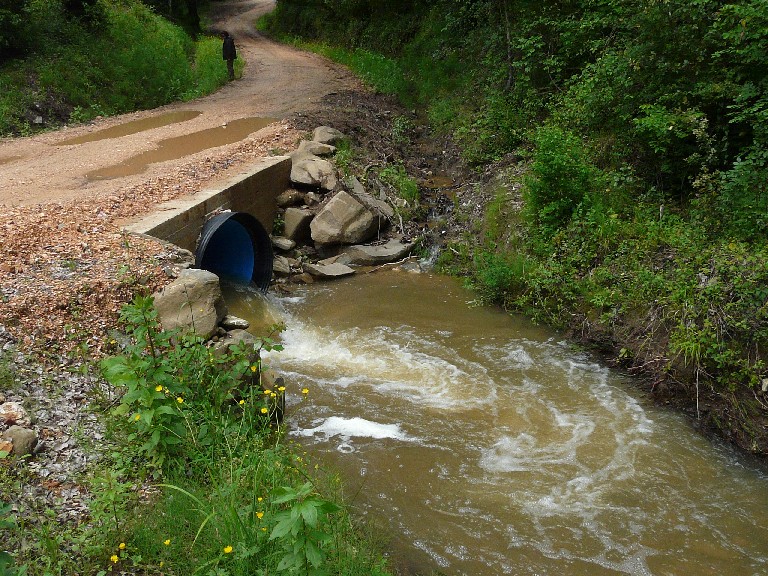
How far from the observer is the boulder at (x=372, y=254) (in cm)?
1048

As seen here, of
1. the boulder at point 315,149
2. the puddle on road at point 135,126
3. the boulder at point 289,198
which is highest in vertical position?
the boulder at point 315,149

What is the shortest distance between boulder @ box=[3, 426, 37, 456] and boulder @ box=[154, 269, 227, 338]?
1792 mm

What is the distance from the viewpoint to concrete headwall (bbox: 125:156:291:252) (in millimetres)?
8000

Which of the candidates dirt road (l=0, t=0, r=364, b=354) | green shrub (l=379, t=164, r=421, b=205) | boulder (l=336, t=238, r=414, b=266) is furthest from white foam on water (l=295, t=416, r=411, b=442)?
green shrub (l=379, t=164, r=421, b=205)

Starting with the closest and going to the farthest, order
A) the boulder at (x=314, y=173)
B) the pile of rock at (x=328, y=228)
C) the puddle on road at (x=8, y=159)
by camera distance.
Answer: the pile of rock at (x=328, y=228)
the puddle on road at (x=8, y=159)
the boulder at (x=314, y=173)

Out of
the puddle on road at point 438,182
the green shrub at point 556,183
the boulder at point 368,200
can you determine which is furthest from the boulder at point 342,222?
the green shrub at point 556,183

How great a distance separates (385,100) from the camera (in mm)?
17250

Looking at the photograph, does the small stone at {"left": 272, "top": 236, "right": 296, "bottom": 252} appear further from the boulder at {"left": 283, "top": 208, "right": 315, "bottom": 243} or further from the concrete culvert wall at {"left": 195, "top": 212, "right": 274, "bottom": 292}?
the concrete culvert wall at {"left": 195, "top": 212, "right": 274, "bottom": 292}

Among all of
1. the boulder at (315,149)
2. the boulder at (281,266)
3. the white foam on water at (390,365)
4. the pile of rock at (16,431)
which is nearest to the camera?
the pile of rock at (16,431)

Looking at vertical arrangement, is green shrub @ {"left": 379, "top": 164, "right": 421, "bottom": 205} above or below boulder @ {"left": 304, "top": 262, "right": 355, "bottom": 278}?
above

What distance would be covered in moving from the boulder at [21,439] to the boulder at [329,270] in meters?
5.92

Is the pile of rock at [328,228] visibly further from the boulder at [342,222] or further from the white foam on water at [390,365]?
the white foam on water at [390,365]

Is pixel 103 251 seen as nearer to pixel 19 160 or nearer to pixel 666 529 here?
pixel 19 160

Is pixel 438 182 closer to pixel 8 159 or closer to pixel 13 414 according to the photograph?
pixel 8 159
